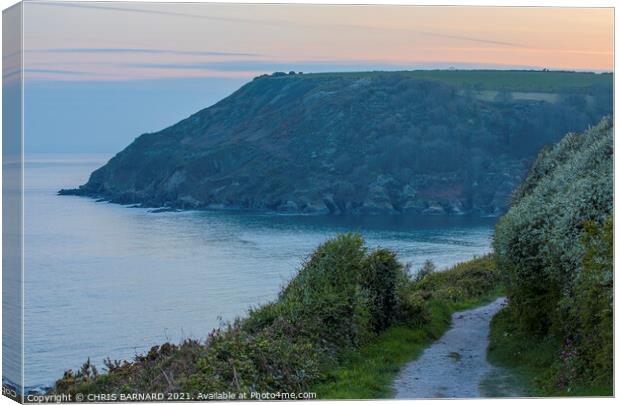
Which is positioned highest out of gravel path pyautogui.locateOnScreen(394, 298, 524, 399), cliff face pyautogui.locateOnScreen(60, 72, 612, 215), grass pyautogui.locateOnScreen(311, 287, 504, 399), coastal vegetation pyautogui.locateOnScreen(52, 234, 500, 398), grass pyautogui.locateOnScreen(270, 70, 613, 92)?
grass pyautogui.locateOnScreen(270, 70, 613, 92)

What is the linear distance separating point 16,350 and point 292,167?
28.1ft

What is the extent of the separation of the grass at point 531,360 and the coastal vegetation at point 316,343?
Answer: 166 cm

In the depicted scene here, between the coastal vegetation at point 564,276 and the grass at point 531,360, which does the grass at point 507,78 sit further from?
the grass at point 531,360

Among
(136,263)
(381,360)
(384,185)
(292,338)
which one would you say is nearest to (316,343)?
(292,338)

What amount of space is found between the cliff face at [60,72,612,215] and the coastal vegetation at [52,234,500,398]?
4.35 ft

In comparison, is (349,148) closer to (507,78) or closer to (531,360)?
(507,78)

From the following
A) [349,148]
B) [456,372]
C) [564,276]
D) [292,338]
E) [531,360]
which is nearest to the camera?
[564,276]

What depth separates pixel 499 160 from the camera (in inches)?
1006

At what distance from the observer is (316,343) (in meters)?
20.5

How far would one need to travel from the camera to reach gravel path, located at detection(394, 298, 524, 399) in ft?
61.2

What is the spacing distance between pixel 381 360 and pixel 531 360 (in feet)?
9.22

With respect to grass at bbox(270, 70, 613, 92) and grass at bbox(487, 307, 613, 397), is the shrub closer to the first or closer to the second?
grass at bbox(487, 307, 613, 397)

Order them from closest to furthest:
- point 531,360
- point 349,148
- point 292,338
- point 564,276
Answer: point 564,276, point 292,338, point 531,360, point 349,148

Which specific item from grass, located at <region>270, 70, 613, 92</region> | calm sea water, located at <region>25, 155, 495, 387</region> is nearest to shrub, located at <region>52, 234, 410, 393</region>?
calm sea water, located at <region>25, 155, 495, 387</region>
